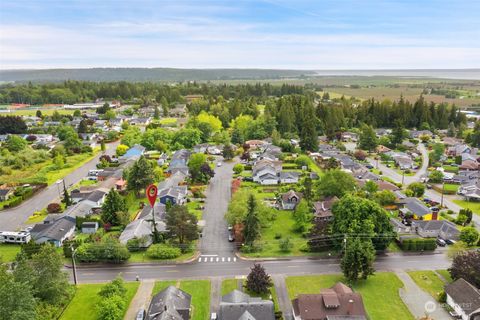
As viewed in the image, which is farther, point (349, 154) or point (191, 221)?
point (349, 154)

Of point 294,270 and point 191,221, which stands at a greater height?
point 191,221

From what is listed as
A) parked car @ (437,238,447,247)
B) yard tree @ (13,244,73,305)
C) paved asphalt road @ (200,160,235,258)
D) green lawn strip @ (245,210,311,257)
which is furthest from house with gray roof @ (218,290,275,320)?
parked car @ (437,238,447,247)

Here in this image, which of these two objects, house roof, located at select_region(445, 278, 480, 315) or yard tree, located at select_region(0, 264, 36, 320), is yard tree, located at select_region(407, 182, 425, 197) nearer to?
house roof, located at select_region(445, 278, 480, 315)

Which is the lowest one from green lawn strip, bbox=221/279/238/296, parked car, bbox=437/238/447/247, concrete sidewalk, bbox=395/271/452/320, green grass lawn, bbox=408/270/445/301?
green lawn strip, bbox=221/279/238/296

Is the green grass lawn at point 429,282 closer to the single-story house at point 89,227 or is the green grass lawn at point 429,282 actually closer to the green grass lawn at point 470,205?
the green grass lawn at point 470,205

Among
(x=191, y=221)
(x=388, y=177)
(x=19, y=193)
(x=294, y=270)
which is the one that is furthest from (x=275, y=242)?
(x=19, y=193)

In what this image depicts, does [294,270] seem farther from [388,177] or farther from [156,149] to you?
[156,149]
